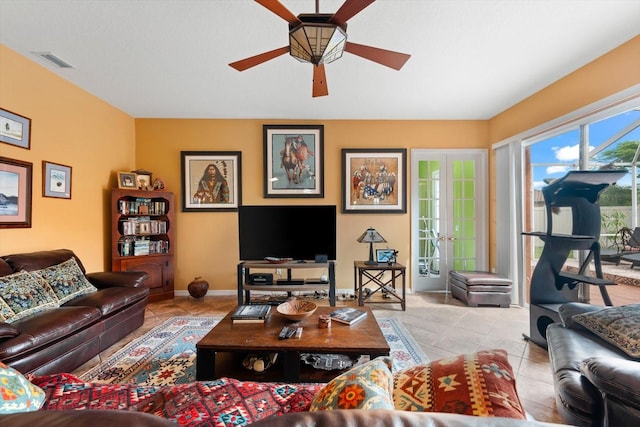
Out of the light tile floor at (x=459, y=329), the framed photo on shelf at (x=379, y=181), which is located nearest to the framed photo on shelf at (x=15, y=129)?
the light tile floor at (x=459, y=329)

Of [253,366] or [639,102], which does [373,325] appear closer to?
[253,366]

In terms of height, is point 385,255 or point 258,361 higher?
point 385,255

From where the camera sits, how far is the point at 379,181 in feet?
14.3

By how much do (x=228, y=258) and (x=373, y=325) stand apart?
2.85 meters

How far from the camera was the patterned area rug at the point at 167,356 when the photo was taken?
6.91 feet

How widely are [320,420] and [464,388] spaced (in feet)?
1.73

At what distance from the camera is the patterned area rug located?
2.11 m

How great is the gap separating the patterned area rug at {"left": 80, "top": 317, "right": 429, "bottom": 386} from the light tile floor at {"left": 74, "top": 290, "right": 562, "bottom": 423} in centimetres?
12

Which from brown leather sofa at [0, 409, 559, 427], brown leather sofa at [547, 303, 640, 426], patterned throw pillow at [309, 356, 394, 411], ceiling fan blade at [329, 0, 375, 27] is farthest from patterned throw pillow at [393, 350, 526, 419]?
ceiling fan blade at [329, 0, 375, 27]

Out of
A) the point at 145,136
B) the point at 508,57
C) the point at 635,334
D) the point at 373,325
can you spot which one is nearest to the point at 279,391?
the point at 373,325

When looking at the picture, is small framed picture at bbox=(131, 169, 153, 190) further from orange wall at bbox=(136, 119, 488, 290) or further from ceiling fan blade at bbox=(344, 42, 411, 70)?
ceiling fan blade at bbox=(344, 42, 411, 70)

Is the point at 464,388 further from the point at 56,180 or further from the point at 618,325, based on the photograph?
the point at 56,180

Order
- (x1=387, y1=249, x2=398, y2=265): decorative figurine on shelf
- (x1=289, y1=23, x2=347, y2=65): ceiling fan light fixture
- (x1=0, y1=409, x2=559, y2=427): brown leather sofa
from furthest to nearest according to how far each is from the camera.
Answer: (x1=387, y1=249, x2=398, y2=265): decorative figurine on shelf → (x1=289, y1=23, x2=347, y2=65): ceiling fan light fixture → (x1=0, y1=409, x2=559, y2=427): brown leather sofa

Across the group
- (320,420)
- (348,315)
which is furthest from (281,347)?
(320,420)
